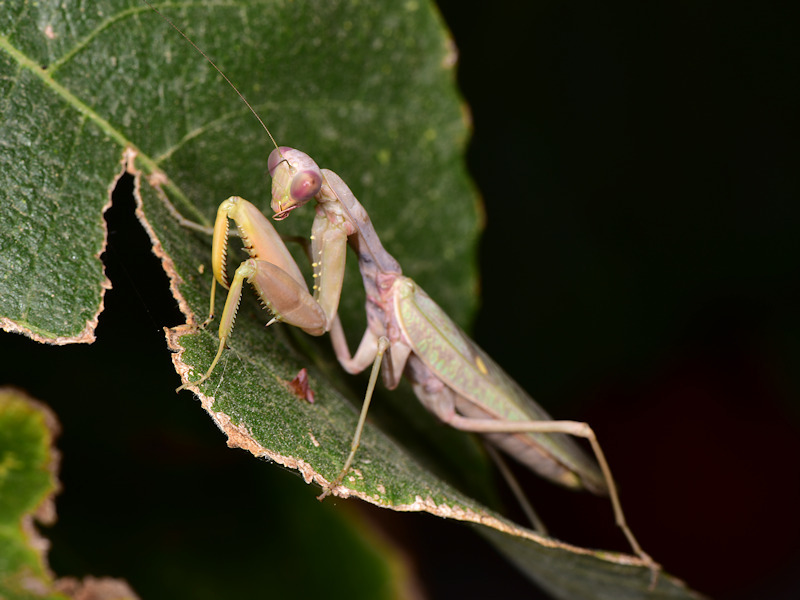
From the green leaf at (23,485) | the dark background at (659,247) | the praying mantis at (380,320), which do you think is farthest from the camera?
the dark background at (659,247)

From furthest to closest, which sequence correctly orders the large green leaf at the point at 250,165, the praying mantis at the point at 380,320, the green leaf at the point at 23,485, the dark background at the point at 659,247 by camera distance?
the dark background at the point at 659,247
the praying mantis at the point at 380,320
the green leaf at the point at 23,485
the large green leaf at the point at 250,165

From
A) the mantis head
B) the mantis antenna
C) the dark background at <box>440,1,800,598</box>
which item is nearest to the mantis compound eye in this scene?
the mantis head

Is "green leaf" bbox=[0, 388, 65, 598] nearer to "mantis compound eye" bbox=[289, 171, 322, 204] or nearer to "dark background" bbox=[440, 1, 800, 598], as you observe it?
"mantis compound eye" bbox=[289, 171, 322, 204]

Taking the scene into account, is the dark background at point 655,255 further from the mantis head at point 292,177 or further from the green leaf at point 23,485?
the green leaf at point 23,485

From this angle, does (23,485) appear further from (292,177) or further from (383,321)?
(383,321)

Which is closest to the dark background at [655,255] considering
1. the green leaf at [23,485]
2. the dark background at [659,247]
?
the dark background at [659,247]

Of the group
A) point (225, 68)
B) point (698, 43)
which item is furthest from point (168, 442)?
point (698, 43)
